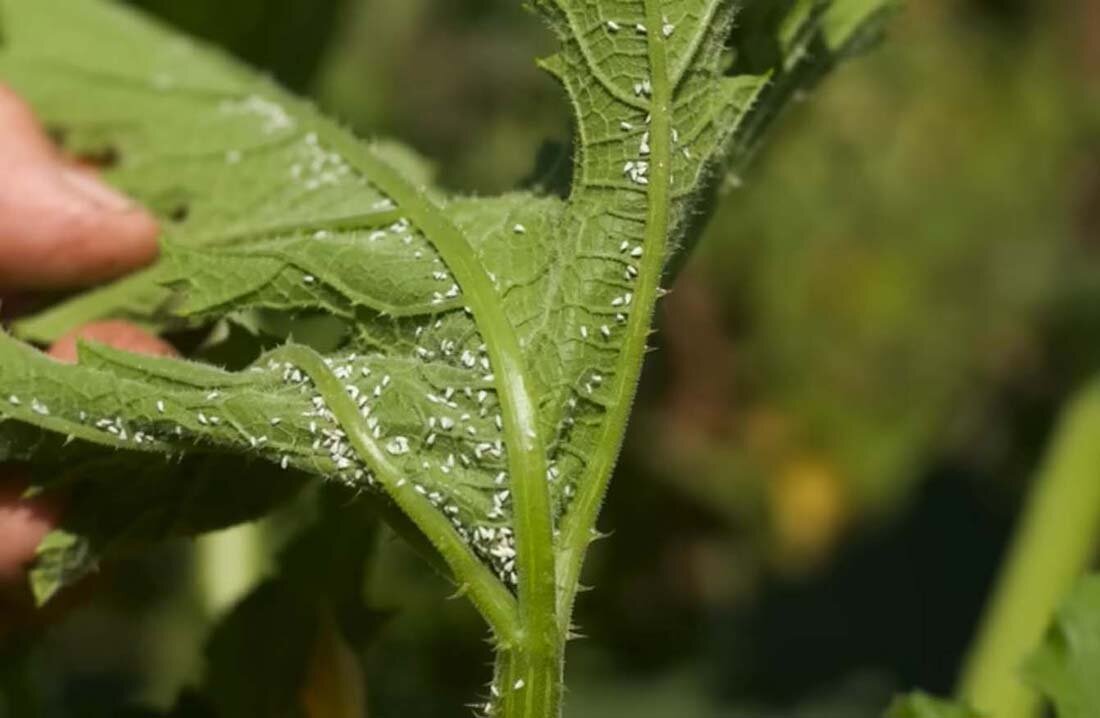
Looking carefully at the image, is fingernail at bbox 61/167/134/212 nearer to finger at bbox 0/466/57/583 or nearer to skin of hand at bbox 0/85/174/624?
skin of hand at bbox 0/85/174/624

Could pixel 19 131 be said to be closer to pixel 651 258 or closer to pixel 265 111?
pixel 265 111

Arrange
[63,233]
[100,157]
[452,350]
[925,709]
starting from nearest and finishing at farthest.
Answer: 1. [452,350]
2. [925,709]
3. [63,233]
4. [100,157]

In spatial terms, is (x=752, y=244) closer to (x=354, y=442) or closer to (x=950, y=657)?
(x=950, y=657)

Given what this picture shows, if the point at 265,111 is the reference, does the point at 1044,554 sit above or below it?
below

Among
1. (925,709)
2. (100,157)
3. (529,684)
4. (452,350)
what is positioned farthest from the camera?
(100,157)

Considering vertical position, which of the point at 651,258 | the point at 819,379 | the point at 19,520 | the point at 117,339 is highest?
the point at 651,258

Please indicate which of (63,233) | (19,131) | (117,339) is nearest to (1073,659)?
(117,339)

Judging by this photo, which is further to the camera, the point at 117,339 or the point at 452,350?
the point at 117,339

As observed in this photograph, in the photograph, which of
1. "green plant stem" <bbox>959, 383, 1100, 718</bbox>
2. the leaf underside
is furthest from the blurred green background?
the leaf underside
